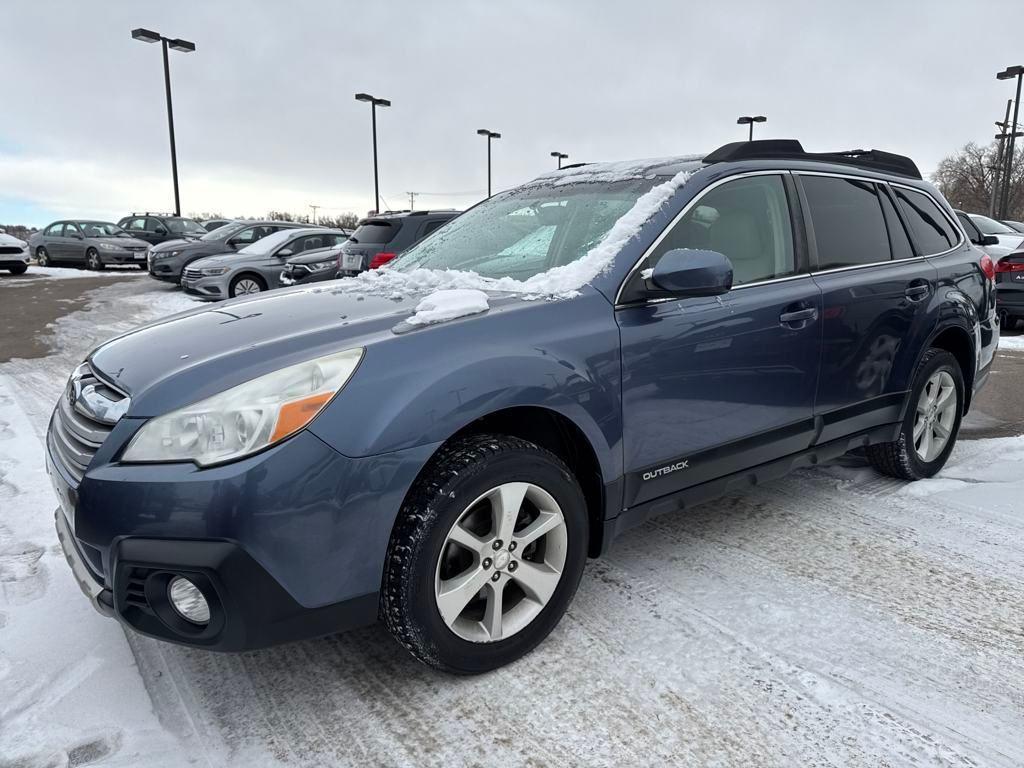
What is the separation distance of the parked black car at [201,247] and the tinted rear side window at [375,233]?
6558mm

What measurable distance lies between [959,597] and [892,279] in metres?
1.56

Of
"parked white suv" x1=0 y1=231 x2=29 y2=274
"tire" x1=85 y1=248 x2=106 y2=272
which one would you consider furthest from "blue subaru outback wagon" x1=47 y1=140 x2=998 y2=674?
"tire" x1=85 y1=248 x2=106 y2=272

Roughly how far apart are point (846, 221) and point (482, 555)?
253 centimetres

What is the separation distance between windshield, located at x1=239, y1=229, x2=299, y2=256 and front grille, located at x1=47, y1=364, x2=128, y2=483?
11444 millimetres

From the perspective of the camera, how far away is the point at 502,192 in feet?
13.2

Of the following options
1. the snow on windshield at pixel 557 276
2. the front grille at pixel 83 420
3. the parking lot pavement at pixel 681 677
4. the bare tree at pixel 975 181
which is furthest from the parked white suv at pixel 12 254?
the bare tree at pixel 975 181

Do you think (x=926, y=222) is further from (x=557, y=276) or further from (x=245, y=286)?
(x=245, y=286)

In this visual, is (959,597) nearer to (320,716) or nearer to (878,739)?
(878,739)

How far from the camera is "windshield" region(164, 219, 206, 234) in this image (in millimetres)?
23441

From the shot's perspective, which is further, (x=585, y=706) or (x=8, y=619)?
(x=8, y=619)

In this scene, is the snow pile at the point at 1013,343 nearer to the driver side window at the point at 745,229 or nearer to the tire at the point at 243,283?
the driver side window at the point at 745,229

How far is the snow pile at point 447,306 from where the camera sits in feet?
7.66

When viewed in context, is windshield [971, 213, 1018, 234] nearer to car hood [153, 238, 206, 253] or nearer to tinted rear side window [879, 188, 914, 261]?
tinted rear side window [879, 188, 914, 261]

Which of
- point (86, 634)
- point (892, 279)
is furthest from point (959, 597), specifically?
point (86, 634)
